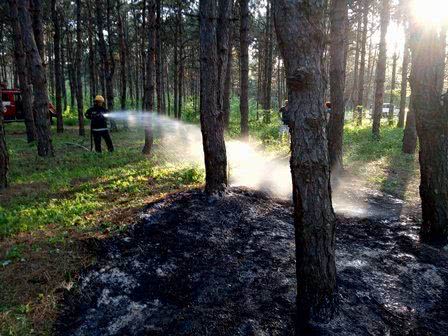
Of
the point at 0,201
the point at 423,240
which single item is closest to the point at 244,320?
the point at 423,240

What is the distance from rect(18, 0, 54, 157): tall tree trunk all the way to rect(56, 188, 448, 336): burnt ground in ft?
24.7

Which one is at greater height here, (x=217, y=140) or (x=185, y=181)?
(x=217, y=140)

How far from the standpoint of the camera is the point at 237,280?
4414 mm

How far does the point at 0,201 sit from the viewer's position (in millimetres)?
7168

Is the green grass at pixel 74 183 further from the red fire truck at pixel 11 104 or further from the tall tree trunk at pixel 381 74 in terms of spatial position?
the red fire truck at pixel 11 104

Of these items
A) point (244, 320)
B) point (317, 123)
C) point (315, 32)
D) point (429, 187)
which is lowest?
point (244, 320)

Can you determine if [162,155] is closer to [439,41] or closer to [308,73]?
[439,41]

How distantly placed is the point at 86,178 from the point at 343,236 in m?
6.62

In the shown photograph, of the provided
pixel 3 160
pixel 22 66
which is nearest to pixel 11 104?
pixel 22 66

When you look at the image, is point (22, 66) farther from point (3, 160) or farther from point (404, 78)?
point (404, 78)

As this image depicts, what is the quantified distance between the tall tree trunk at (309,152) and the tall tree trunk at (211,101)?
3.70 meters

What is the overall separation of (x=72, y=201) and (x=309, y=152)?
18.1 ft

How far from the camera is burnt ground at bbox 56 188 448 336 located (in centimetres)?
367

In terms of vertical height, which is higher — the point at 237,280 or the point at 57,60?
the point at 57,60
